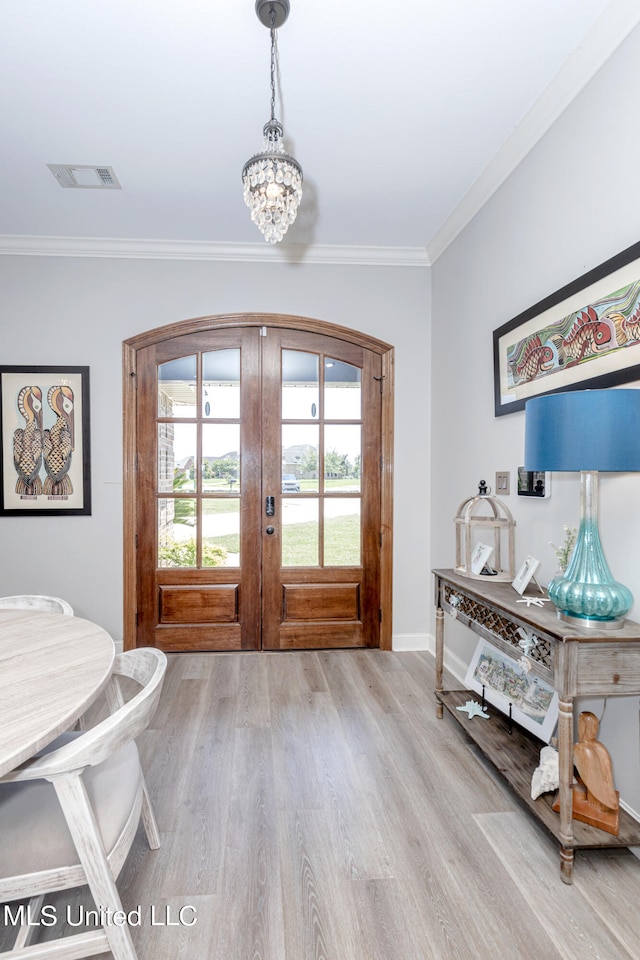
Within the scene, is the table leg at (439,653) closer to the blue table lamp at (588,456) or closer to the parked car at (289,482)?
the blue table lamp at (588,456)

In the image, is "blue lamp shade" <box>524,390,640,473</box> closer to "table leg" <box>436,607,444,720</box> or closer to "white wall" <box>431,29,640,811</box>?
"white wall" <box>431,29,640,811</box>

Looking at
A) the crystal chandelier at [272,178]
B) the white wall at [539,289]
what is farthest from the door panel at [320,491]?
the crystal chandelier at [272,178]

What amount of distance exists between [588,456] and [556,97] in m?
1.56

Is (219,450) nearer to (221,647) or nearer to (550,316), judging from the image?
(221,647)

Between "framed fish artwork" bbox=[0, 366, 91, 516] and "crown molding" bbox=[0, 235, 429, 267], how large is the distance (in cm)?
79

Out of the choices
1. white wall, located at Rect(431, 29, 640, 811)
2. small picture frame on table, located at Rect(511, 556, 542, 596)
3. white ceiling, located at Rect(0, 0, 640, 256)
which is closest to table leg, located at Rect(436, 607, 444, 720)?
white wall, located at Rect(431, 29, 640, 811)

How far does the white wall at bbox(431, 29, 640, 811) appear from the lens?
1.66 m

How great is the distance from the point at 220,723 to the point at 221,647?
99cm

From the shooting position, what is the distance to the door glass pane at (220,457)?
3.42 meters

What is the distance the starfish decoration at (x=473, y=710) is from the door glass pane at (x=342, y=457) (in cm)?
158

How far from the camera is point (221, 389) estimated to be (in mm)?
3424

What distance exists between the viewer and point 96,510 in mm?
3332

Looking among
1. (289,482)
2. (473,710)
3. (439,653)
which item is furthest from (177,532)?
(473,710)

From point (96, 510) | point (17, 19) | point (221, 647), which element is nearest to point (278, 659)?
point (221, 647)
